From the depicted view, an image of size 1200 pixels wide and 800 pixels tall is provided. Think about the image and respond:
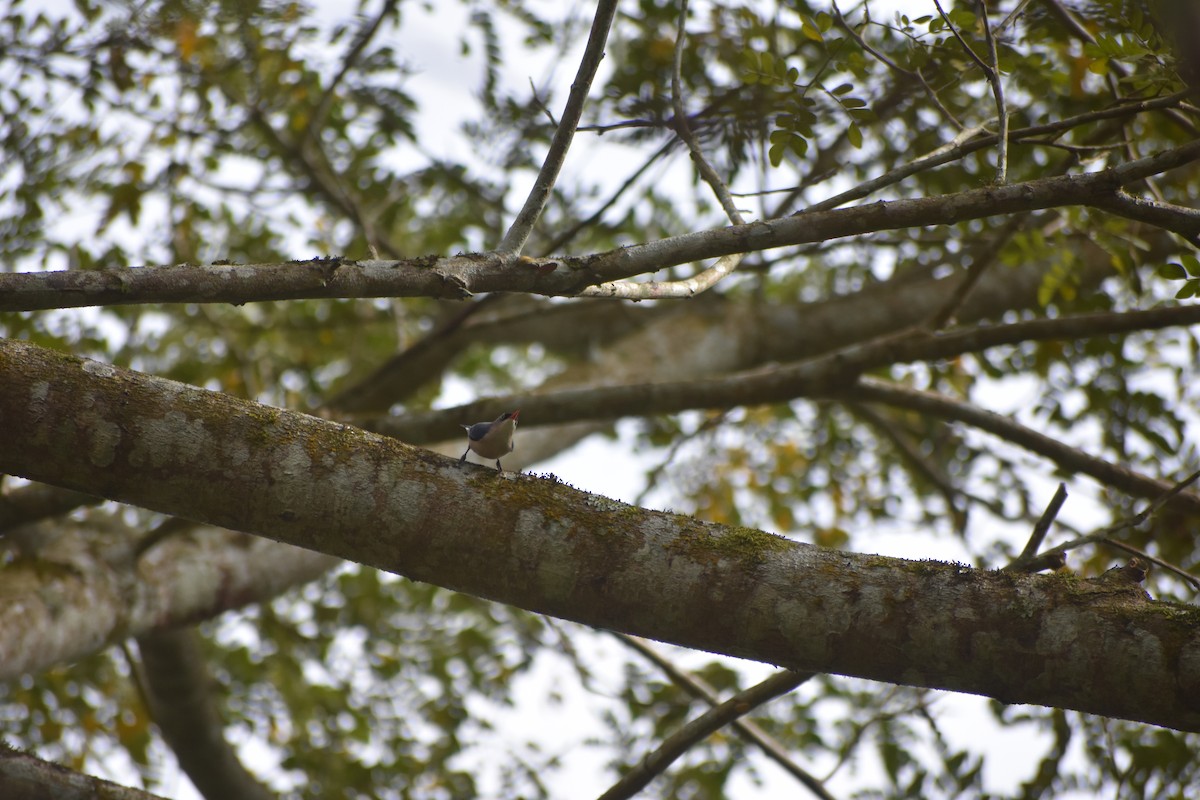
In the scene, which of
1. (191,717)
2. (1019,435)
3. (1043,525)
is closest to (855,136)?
(1043,525)

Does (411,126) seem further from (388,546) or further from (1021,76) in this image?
(388,546)

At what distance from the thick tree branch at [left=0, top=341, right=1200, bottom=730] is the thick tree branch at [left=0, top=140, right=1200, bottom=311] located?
228mm

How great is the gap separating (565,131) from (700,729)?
196 centimetres

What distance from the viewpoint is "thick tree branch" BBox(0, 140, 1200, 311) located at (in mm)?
2404

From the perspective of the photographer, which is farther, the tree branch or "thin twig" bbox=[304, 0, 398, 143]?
"thin twig" bbox=[304, 0, 398, 143]

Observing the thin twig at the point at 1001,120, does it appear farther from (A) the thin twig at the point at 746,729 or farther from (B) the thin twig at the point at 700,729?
(A) the thin twig at the point at 746,729

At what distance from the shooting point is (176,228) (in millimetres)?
6410

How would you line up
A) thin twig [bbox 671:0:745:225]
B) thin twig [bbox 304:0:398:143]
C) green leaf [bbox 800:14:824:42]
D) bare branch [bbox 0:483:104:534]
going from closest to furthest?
thin twig [bbox 671:0:745:225]
green leaf [bbox 800:14:824:42]
bare branch [bbox 0:483:104:534]
thin twig [bbox 304:0:398:143]

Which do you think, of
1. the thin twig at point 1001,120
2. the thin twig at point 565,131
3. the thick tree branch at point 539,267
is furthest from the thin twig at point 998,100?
the thin twig at point 565,131

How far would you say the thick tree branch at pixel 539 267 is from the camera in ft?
7.89

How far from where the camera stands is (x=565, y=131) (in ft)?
9.05

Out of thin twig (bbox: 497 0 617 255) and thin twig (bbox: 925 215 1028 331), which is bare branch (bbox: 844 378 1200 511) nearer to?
thin twig (bbox: 925 215 1028 331)

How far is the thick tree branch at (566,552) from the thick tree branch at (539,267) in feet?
0.75

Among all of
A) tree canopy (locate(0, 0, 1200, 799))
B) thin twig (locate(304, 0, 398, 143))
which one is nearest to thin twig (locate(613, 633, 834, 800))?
tree canopy (locate(0, 0, 1200, 799))
